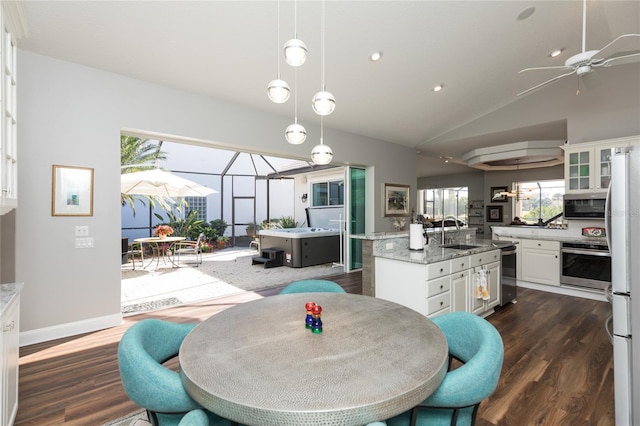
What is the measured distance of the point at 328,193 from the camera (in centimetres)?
948

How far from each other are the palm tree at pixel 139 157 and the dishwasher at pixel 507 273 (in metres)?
8.14

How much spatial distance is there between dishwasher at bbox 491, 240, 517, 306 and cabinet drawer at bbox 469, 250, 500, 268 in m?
0.13

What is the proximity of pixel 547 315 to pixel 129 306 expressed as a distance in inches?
214

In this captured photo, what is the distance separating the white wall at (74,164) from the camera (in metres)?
2.92

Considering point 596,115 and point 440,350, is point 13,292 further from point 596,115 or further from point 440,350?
point 596,115

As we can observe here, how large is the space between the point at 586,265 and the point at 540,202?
6.58 m

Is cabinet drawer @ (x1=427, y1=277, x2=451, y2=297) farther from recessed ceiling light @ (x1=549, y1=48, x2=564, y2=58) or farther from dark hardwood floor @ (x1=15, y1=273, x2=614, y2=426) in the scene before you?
recessed ceiling light @ (x1=549, y1=48, x2=564, y2=58)

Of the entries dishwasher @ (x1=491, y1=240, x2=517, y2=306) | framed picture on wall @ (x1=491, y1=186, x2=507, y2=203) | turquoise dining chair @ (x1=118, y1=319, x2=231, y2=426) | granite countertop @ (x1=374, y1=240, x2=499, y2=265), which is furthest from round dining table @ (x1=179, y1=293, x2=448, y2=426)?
framed picture on wall @ (x1=491, y1=186, x2=507, y2=203)

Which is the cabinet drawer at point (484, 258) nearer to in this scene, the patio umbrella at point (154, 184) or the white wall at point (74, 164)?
the white wall at point (74, 164)

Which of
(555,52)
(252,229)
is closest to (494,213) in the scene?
(555,52)

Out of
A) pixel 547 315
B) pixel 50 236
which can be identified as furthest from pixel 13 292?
pixel 547 315

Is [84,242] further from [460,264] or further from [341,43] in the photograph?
[460,264]

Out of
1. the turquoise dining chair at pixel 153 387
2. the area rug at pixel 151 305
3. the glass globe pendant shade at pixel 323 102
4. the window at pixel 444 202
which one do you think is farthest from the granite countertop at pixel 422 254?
the window at pixel 444 202

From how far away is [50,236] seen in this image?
9.95 ft
